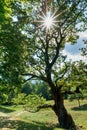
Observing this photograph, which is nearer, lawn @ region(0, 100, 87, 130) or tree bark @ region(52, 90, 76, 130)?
lawn @ region(0, 100, 87, 130)

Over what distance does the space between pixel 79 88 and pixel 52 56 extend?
230 inches

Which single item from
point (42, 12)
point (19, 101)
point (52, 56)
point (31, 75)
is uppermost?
point (42, 12)

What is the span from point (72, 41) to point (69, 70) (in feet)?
17.1

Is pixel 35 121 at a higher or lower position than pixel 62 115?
higher

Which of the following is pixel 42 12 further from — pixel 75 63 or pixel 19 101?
pixel 19 101

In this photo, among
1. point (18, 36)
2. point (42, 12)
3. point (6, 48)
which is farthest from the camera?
point (42, 12)

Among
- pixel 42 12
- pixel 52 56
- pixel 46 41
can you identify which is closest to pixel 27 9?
pixel 42 12

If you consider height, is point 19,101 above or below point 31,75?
below

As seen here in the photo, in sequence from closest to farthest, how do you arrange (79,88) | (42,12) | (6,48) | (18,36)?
(6,48) → (18,36) → (42,12) → (79,88)

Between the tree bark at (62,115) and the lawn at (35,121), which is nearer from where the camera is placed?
the lawn at (35,121)

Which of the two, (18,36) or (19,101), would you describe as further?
(19,101)

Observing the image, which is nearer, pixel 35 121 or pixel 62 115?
pixel 62 115

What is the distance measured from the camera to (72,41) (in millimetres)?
43531

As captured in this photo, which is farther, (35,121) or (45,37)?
(35,121)
